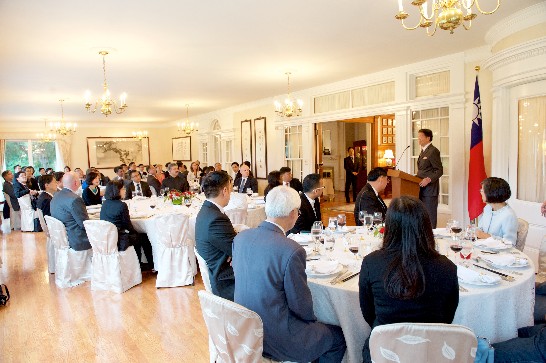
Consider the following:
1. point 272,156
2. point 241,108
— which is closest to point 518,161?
point 272,156

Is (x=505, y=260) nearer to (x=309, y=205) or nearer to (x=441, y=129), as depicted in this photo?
(x=309, y=205)

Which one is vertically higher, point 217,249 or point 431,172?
point 431,172

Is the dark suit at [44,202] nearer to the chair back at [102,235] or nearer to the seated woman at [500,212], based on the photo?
the chair back at [102,235]

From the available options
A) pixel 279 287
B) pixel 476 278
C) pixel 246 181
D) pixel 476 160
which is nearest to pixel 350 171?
pixel 246 181

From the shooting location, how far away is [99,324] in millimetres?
4090

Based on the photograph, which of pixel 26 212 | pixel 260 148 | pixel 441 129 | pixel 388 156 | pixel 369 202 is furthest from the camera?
pixel 388 156

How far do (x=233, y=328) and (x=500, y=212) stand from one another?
9.01 ft

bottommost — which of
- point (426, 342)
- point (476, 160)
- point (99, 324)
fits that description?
point (99, 324)

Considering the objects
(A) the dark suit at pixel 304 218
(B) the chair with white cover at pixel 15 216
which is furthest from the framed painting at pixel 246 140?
(A) the dark suit at pixel 304 218

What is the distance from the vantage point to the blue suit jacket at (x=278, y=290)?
6.61ft

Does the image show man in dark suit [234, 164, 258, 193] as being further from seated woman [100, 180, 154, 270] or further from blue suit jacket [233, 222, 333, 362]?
blue suit jacket [233, 222, 333, 362]

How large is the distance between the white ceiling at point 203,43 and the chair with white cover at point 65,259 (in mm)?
2484

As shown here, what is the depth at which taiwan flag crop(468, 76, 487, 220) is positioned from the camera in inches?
236

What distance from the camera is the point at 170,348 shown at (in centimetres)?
352
